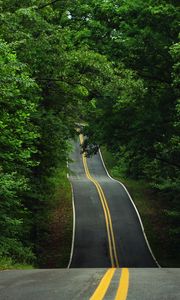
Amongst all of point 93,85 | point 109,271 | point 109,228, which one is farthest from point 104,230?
point 109,271

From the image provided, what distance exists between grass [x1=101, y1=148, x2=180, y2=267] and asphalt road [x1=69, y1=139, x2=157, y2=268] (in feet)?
1.97

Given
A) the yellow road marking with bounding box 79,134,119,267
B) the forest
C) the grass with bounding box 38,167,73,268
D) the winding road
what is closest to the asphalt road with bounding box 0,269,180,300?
the winding road

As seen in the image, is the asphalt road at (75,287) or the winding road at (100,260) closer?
the asphalt road at (75,287)

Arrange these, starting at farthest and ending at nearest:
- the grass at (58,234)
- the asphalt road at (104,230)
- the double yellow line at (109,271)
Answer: the grass at (58,234) → the asphalt road at (104,230) → the double yellow line at (109,271)

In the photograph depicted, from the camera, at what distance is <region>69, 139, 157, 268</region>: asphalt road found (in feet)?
81.3

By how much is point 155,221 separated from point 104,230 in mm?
5216

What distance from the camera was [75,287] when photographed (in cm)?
838

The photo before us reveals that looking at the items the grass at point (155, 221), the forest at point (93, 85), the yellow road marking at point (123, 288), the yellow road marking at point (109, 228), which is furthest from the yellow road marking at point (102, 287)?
the grass at point (155, 221)

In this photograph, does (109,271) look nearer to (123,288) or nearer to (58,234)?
(123,288)

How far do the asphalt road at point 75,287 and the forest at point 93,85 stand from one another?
7.40m

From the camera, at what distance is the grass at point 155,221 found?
27.0 m

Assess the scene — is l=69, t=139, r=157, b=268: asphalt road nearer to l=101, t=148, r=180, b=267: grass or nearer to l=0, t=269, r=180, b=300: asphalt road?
l=101, t=148, r=180, b=267: grass

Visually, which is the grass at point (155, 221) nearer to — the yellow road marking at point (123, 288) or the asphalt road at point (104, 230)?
the asphalt road at point (104, 230)

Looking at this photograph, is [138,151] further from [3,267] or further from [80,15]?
[3,267]
